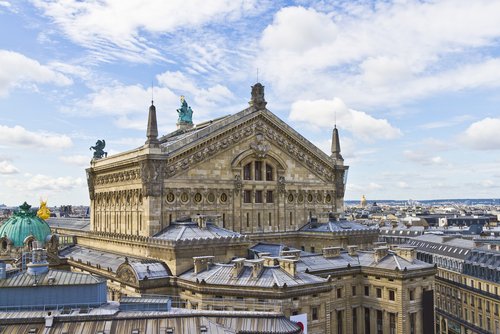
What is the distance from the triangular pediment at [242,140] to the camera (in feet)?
222

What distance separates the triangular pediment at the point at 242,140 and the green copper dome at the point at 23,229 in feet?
84.0

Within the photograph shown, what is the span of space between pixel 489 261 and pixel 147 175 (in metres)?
61.9

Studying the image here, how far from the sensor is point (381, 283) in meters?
66.1

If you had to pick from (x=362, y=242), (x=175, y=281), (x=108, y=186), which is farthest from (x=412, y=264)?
(x=108, y=186)

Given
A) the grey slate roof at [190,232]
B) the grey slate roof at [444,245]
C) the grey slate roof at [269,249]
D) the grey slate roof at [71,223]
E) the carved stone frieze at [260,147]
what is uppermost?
the carved stone frieze at [260,147]

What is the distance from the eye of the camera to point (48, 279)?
48.0 meters

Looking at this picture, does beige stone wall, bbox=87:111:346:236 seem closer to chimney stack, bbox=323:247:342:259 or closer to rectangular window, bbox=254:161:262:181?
rectangular window, bbox=254:161:262:181

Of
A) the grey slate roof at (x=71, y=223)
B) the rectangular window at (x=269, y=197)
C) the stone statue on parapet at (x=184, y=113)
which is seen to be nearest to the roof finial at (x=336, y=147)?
the rectangular window at (x=269, y=197)

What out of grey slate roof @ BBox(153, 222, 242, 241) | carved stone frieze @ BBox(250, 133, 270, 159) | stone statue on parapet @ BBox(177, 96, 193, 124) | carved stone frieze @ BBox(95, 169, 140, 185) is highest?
stone statue on parapet @ BBox(177, 96, 193, 124)

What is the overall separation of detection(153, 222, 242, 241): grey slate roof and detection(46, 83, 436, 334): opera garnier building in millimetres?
185

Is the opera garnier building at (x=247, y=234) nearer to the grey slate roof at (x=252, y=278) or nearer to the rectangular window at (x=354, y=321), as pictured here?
the grey slate roof at (x=252, y=278)

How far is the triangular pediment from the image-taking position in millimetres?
67812

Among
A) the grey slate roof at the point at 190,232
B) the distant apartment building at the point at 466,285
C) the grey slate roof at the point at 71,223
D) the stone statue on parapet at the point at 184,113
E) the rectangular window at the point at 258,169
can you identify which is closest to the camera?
the grey slate roof at the point at 190,232

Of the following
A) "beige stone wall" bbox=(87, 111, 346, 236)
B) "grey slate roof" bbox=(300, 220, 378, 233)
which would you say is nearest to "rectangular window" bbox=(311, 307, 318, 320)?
"beige stone wall" bbox=(87, 111, 346, 236)
